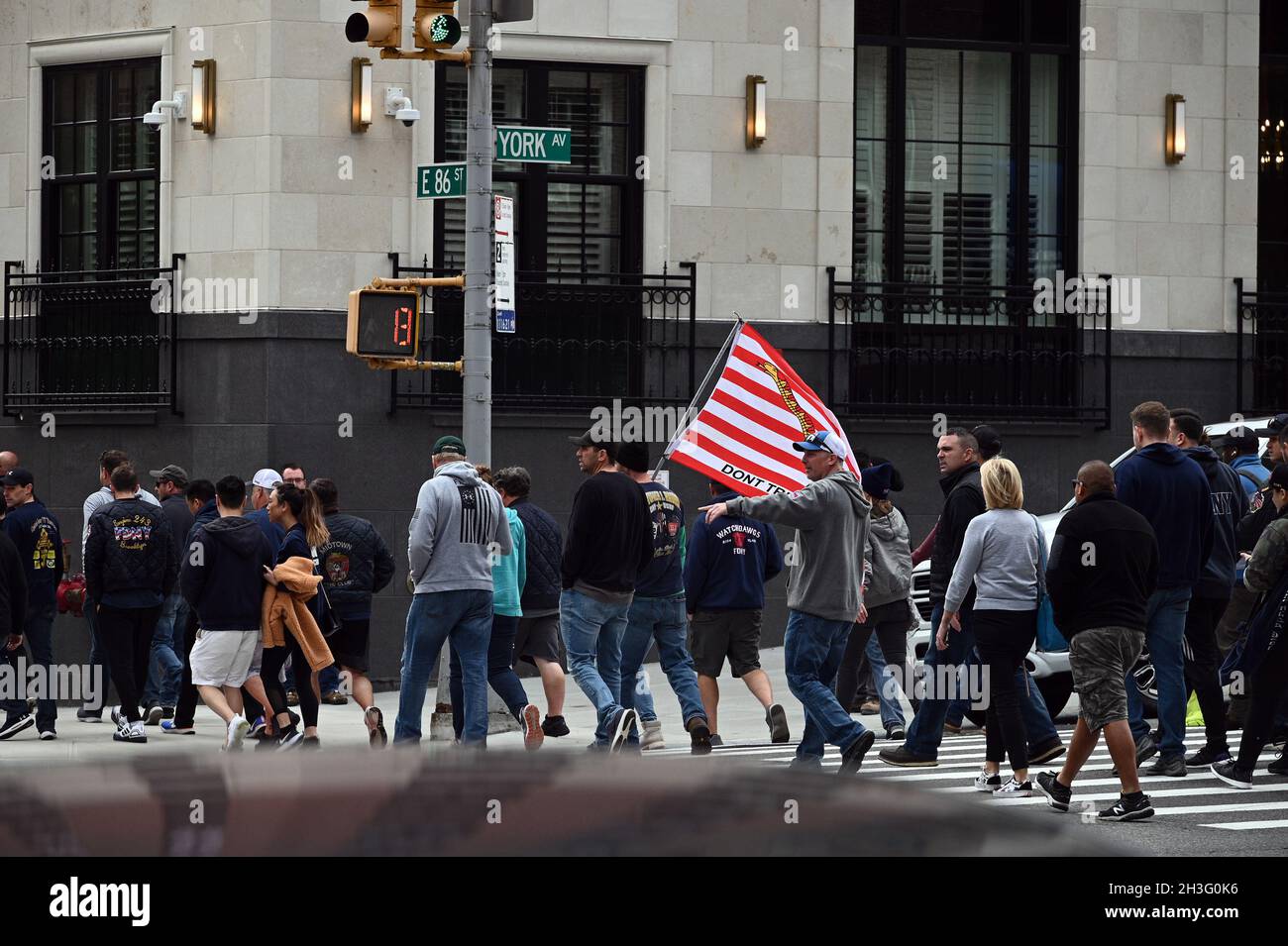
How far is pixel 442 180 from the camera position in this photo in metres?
13.0

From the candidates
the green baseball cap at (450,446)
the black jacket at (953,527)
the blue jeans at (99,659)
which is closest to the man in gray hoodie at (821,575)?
the black jacket at (953,527)

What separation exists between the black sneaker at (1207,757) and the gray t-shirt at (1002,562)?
1898 millimetres

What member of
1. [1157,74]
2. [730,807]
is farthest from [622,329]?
[730,807]

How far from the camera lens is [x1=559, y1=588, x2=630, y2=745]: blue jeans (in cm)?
1181

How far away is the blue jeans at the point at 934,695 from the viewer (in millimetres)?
10492

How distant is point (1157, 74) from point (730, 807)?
709 inches

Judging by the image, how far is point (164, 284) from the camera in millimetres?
17547

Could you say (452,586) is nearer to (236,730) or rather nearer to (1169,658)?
(236,730)

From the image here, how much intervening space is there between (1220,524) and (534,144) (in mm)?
5233

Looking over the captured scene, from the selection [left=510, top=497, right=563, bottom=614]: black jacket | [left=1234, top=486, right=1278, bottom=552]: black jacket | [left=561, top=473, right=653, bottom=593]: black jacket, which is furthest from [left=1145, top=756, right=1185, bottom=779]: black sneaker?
[left=510, top=497, right=563, bottom=614]: black jacket

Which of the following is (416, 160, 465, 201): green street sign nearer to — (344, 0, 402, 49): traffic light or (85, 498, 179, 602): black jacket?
(344, 0, 402, 49): traffic light

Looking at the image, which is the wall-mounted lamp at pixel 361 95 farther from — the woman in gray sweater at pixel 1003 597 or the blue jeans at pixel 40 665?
the woman in gray sweater at pixel 1003 597

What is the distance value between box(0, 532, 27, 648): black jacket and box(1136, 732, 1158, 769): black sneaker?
7.23 m
